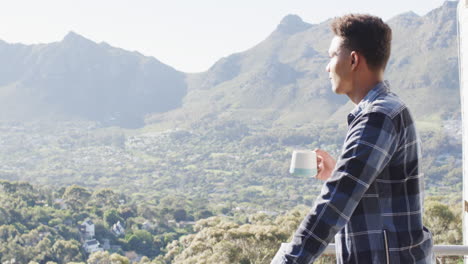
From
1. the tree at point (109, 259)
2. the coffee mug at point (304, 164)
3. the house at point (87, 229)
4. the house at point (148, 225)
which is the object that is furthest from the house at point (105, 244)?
the coffee mug at point (304, 164)

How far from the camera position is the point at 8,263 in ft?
66.2

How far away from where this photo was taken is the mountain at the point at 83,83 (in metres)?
66.4

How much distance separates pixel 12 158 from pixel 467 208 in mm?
56014

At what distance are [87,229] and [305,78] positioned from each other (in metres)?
43.6

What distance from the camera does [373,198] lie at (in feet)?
2.36

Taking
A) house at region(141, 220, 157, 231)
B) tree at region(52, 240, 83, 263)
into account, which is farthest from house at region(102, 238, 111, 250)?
house at region(141, 220, 157, 231)

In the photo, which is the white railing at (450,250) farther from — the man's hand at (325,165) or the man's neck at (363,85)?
the man's neck at (363,85)

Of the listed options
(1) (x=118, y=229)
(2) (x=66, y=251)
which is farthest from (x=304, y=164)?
(1) (x=118, y=229)

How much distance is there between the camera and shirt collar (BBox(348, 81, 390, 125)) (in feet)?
2.46

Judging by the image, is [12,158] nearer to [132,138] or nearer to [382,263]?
[132,138]

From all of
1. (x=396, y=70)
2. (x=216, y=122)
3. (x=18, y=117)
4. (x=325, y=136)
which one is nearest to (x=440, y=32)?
(x=396, y=70)

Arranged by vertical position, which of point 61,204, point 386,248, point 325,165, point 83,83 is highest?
point 83,83

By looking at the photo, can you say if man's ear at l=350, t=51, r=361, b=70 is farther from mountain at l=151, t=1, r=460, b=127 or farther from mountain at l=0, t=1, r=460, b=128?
mountain at l=0, t=1, r=460, b=128

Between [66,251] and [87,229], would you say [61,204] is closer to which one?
[87,229]
